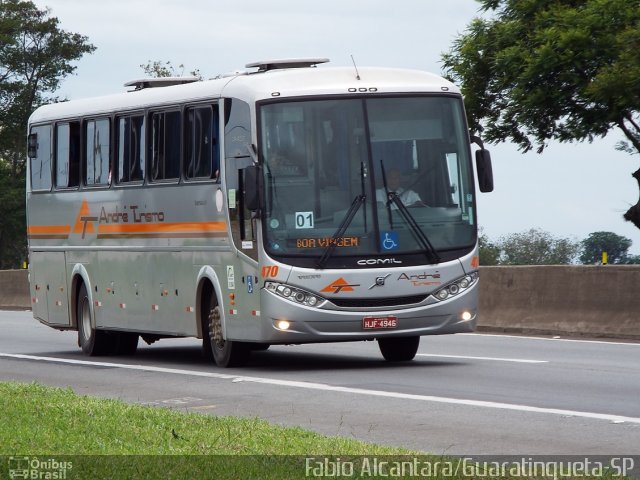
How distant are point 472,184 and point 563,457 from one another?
8399mm

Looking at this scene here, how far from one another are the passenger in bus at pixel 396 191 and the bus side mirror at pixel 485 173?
3.37 feet

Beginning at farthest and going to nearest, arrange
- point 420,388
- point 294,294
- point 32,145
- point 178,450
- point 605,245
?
1. point 605,245
2. point 32,145
3. point 294,294
4. point 420,388
5. point 178,450

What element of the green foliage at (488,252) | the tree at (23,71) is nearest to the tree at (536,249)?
the green foliage at (488,252)

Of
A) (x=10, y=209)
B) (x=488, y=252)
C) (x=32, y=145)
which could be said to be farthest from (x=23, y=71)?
(x=32, y=145)

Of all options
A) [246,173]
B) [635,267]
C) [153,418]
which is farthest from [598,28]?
[153,418]

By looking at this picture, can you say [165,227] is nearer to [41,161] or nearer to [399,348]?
[399,348]

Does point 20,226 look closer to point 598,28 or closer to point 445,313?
point 598,28

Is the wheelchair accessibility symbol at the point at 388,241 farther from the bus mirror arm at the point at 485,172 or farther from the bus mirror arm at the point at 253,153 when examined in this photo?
the bus mirror arm at the point at 253,153

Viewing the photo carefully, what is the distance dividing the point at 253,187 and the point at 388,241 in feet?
5.30

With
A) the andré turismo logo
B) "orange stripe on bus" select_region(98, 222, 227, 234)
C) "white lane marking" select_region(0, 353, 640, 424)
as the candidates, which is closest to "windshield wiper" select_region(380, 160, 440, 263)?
"orange stripe on bus" select_region(98, 222, 227, 234)

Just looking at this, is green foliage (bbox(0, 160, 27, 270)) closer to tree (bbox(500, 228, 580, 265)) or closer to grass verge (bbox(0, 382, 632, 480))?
tree (bbox(500, 228, 580, 265))

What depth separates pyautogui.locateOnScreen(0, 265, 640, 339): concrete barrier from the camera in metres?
23.5

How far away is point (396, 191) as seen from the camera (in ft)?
59.5

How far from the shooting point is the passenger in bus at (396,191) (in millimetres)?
18094
